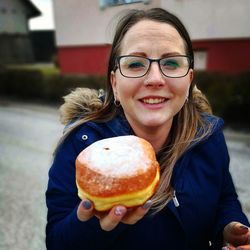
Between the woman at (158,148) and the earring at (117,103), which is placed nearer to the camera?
the woman at (158,148)

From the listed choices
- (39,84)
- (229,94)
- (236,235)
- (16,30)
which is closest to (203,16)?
(229,94)

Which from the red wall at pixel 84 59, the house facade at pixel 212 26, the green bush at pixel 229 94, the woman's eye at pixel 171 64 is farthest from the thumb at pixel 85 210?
the red wall at pixel 84 59

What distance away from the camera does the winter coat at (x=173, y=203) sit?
4.35 feet

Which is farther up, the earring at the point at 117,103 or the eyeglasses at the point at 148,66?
the eyeglasses at the point at 148,66

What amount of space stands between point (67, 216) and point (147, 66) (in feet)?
2.03

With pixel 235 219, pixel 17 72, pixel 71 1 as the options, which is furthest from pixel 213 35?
pixel 17 72

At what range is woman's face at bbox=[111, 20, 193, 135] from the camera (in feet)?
4.19

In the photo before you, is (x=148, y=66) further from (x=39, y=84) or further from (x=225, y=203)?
(x=39, y=84)

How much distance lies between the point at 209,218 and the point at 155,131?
0.43m

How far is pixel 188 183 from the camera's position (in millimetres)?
1399

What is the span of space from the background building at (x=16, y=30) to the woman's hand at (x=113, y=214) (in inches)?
711

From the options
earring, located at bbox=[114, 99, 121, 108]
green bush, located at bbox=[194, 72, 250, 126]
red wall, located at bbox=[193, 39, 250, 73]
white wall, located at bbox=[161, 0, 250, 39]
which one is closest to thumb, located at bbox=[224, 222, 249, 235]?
earring, located at bbox=[114, 99, 121, 108]

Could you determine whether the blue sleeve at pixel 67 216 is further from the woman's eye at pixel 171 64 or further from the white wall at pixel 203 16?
the white wall at pixel 203 16

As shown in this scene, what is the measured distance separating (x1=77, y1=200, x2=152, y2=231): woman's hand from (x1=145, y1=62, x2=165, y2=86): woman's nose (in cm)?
46
